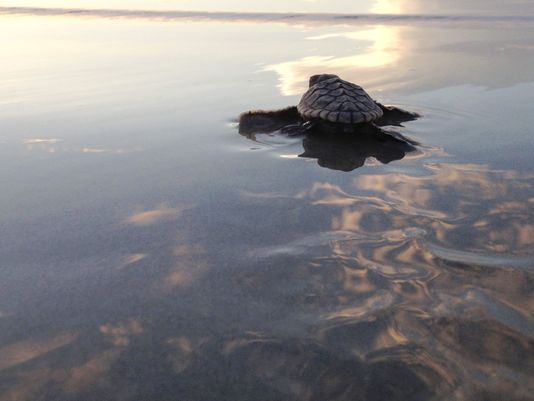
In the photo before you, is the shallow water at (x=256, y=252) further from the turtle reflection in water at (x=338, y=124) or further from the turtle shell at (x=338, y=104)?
the turtle shell at (x=338, y=104)

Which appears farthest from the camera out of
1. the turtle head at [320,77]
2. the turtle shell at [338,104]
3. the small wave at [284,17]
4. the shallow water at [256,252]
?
the small wave at [284,17]

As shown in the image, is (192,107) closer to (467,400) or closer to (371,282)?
(371,282)

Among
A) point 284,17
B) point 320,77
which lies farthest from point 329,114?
point 284,17

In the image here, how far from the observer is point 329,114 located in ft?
15.8

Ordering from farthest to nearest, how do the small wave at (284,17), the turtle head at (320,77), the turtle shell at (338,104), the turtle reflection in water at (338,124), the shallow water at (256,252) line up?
1. the small wave at (284,17)
2. the turtle head at (320,77)
3. the turtle shell at (338,104)
4. the turtle reflection in water at (338,124)
5. the shallow water at (256,252)

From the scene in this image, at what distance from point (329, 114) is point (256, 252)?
8.20 ft

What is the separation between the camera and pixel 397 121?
204 inches

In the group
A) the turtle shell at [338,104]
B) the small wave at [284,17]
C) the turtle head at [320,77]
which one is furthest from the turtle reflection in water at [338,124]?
the small wave at [284,17]

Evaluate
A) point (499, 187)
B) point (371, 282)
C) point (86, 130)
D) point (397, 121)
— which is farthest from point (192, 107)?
point (371, 282)

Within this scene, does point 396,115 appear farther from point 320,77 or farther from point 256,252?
point 256,252

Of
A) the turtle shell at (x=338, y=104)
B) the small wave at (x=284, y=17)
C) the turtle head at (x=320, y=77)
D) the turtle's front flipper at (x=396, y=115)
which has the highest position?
the small wave at (x=284, y=17)

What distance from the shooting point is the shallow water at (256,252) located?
184cm

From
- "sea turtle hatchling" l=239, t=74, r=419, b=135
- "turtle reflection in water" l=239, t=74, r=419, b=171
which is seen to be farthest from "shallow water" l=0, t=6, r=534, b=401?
"sea turtle hatchling" l=239, t=74, r=419, b=135

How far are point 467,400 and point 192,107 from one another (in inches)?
178
